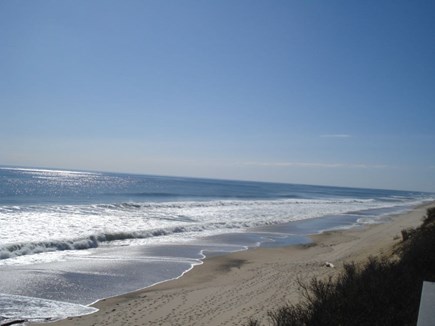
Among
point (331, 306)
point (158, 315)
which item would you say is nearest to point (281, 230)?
point (158, 315)

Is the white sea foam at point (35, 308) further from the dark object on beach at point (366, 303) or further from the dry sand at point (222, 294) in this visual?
the dark object on beach at point (366, 303)

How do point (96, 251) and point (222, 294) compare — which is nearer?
point (222, 294)

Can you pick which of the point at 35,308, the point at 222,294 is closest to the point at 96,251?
the point at 35,308

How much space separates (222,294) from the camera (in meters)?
9.88

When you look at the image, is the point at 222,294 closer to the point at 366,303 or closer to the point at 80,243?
the point at 366,303

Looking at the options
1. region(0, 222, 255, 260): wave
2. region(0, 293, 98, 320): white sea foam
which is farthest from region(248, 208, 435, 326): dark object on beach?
region(0, 222, 255, 260): wave

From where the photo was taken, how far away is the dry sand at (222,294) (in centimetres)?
797

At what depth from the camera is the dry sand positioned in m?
7.97

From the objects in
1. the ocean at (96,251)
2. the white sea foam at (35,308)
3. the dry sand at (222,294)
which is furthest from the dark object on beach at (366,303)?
the ocean at (96,251)

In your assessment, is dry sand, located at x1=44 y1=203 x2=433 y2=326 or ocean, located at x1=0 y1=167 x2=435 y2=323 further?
ocean, located at x1=0 y1=167 x2=435 y2=323

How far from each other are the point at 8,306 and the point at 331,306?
22.8ft

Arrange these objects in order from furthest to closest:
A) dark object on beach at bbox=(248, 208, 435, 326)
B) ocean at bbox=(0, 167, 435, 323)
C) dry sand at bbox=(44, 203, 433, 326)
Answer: ocean at bbox=(0, 167, 435, 323) → dry sand at bbox=(44, 203, 433, 326) → dark object on beach at bbox=(248, 208, 435, 326)

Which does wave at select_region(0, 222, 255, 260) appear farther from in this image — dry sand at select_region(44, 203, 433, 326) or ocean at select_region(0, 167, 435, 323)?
dry sand at select_region(44, 203, 433, 326)

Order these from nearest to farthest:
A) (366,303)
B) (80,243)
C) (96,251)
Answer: (366,303)
(96,251)
(80,243)
